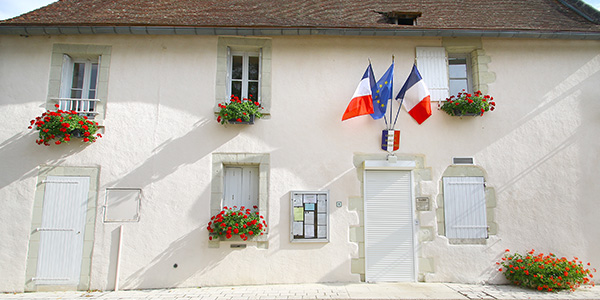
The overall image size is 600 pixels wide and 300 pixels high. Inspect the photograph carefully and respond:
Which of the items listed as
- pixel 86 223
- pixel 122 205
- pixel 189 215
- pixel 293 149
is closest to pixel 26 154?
pixel 86 223

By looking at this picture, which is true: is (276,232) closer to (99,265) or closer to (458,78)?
(99,265)

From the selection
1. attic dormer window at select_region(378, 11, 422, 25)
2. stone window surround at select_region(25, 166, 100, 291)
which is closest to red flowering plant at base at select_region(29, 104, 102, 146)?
stone window surround at select_region(25, 166, 100, 291)

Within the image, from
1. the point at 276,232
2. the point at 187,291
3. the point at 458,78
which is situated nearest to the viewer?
the point at 187,291

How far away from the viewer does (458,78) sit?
6.74 metres

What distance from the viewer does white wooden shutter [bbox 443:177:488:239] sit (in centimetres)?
616

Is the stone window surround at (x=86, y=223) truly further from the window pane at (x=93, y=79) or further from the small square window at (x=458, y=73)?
the small square window at (x=458, y=73)

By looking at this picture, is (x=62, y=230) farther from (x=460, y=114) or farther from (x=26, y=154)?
(x=460, y=114)

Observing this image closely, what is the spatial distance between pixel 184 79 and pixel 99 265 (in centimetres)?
330

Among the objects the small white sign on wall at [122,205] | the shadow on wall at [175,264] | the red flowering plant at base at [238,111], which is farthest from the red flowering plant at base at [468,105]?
the small white sign on wall at [122,205]

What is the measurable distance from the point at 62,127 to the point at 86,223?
5.12 ft

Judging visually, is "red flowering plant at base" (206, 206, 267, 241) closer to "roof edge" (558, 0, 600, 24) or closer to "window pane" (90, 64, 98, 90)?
"window pane" (90, 64, 98, 90)

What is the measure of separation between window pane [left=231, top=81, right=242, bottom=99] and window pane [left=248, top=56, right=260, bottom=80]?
23 centimetres

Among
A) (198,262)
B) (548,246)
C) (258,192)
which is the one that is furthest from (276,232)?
(548,246)

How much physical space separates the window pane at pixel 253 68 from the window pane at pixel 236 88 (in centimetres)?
23
